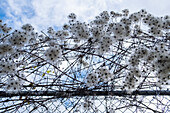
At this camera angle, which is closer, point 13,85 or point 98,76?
point 13,85

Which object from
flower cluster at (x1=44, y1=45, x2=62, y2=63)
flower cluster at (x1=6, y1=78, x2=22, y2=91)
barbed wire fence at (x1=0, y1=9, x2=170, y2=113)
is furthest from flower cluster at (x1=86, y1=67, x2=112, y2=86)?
flower cluster at (x1=6, y1=78, x2=22, y2=91)

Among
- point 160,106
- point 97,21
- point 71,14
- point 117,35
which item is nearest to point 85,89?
point 117,35

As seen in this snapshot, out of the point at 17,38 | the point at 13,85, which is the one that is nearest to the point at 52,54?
the point at 17,38

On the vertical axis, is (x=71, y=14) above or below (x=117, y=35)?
above

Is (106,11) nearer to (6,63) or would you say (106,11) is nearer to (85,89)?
(85,89)

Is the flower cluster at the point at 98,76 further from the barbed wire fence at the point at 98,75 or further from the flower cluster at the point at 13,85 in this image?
the flower cluster at the point at 13,85

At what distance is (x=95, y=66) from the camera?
1.67 metres

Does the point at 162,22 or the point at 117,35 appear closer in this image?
the point at 117,35

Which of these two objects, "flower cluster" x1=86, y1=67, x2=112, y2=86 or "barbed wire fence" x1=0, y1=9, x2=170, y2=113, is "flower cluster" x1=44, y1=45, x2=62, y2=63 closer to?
"barbed wire fence" x1=0, y1=9, x2=170, y2=113

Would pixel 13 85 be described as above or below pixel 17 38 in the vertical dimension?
below

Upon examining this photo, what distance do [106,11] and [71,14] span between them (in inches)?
20.7

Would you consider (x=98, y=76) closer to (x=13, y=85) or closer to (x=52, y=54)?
(x=52, y=54)

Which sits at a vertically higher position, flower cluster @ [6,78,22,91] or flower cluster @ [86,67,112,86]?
flower cluster @ [86,67,112,86]

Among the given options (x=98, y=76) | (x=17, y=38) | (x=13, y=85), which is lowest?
(x=13, y=85)
